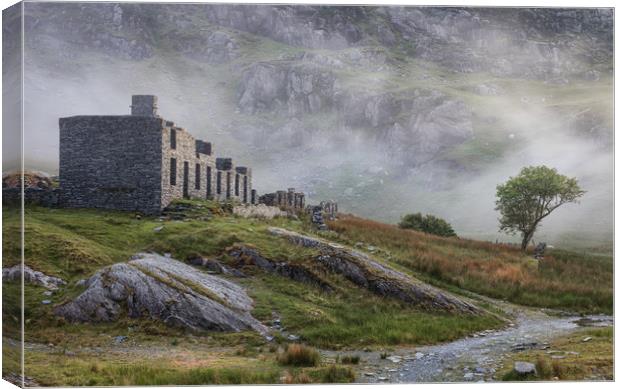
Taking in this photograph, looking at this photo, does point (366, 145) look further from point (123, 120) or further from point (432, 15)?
point (123, 120)

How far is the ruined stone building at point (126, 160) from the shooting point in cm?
2530

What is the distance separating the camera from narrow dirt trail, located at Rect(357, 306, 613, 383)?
21.6 metres

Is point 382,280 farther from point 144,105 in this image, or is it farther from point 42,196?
point 42,196

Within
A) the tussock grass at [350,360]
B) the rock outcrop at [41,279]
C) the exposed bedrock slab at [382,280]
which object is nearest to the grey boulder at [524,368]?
the exposed bedrock slab at [382,280]

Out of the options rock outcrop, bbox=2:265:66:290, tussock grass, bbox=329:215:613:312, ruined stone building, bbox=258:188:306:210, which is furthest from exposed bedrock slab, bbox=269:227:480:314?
rock outcrop, bbox=2:265:66:290

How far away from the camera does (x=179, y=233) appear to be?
2491 cm

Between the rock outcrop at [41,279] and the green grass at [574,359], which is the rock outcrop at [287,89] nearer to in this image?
the rock outcrop at [41,279]

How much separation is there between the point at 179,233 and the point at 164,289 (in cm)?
310

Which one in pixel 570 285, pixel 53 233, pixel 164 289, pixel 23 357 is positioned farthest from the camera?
pixel 570 285

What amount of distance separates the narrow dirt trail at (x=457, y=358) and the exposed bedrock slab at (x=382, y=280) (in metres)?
1.35

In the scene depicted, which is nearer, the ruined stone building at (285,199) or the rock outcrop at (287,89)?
the rock outcrop at (287,89)

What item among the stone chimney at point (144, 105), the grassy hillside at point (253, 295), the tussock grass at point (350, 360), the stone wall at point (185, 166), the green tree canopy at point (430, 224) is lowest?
the tussock grass at point (350, 360)

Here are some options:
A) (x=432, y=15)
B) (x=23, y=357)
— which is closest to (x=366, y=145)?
(x=432, y=15)

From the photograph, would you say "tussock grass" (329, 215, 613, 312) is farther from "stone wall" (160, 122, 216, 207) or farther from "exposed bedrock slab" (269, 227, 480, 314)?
"stone wall" (160, 122, 216, 207)
